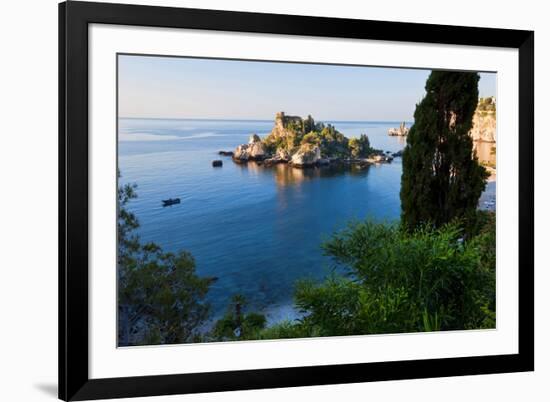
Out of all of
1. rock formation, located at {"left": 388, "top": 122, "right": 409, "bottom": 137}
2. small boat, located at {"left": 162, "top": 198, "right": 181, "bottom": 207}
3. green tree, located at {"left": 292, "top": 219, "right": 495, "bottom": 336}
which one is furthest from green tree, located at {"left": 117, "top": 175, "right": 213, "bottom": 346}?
rock formation, located at {"left": 388, "top": 122, "right": 409, "bottom": 137}

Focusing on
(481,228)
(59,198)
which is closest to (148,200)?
(59,198)

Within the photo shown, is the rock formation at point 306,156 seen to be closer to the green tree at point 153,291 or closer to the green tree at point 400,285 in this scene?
the green tree at point 400,285

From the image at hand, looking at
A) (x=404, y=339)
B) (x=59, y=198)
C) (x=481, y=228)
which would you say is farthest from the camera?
(x=481, y=228)

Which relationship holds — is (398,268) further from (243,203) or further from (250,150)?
(250,150)

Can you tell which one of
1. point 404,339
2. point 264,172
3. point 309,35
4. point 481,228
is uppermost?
point 309,35

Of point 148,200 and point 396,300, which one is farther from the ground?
point 148,200

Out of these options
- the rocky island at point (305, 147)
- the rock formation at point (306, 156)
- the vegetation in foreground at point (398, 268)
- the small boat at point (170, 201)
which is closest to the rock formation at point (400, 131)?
the vegetation in foreground at point (398, 268)

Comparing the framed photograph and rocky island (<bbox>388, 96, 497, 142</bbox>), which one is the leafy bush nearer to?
the framed photograph

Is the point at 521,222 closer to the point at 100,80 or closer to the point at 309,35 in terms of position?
the point at 309,35
